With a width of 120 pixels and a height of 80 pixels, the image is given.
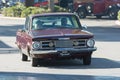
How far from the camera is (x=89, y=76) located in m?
13.7

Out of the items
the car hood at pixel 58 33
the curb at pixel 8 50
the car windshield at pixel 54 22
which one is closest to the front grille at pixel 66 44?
the car hood at pixel 58 33

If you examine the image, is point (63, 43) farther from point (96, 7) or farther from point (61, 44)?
point (96, 7)

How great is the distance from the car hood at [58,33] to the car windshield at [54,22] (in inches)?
15.7

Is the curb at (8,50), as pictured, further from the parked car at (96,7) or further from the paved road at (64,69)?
the parked car at (96,7)

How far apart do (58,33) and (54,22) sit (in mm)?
1122

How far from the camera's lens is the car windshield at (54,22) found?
16.8 metres

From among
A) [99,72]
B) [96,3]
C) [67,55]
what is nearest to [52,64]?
[67,55]

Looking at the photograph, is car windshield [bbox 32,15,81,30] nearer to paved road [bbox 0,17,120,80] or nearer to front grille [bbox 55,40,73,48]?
paved road [bbox 0,17,120,80]

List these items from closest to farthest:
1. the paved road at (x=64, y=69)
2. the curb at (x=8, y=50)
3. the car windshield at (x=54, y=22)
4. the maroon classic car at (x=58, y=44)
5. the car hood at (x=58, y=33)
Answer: the paved road at (x=64, y=69) → the maroon classic car at (x=58, y=44) → the car hood at (x=58, y=33) → the car windshield at (x=54, y=22) → the curb at (x=8, y=50)

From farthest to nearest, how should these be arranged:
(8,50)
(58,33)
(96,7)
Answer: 1. (96,7)
2. (8,50)
3. (58,33)

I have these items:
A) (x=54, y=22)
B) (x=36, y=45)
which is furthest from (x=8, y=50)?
(x=36, y=45)

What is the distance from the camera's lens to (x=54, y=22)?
664 inches

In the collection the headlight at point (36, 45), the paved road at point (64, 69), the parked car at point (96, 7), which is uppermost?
the headlight at point (36, 45)

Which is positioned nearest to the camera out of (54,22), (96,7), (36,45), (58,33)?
(36,45)
